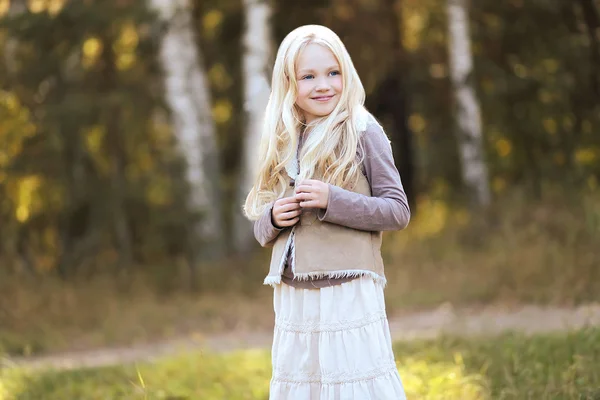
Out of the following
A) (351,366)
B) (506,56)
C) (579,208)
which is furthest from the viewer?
(506,56)

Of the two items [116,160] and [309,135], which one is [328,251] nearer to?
[309,135]

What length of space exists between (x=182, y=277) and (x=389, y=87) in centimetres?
449

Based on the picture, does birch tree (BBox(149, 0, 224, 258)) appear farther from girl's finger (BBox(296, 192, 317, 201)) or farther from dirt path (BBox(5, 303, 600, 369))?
girl's finger (BBox(296, 192, 317, 201))

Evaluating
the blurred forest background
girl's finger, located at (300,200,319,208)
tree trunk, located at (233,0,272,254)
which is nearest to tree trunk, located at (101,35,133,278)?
the blurred forest background

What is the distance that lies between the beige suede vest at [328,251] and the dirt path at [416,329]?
320cm

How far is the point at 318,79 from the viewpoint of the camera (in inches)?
127

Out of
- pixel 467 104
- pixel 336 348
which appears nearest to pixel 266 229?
pixel 336 348

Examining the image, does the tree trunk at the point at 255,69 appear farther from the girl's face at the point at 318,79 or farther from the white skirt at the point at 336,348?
the white skirt at the point at 336,348

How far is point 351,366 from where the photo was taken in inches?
122

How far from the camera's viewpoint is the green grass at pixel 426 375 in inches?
180

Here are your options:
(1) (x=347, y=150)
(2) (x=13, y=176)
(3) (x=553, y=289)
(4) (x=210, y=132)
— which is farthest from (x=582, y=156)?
(1) (x=347, y=150)

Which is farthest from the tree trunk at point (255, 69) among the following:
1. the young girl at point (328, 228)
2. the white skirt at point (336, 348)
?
the white skirt at point (336, 348)

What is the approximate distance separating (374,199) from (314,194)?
0.73ft

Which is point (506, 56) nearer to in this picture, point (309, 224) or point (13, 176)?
point (13, 176)
